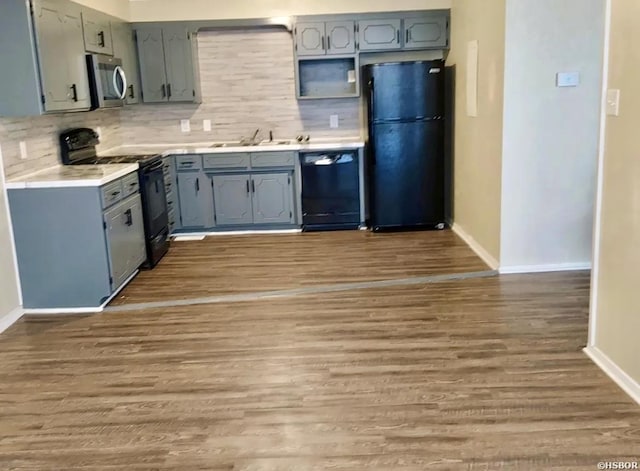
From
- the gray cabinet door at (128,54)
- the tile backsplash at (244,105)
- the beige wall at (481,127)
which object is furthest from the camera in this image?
the tile backsplash at (244,105)

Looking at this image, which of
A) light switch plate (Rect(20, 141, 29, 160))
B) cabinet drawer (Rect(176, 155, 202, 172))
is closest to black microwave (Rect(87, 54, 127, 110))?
light switch plate (Rect(20, 141, 29, 160))

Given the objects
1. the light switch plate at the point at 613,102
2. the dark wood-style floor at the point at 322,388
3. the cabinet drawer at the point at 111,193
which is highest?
the light switch plate at the point at 613,102

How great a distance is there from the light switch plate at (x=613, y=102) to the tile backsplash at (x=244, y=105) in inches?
155

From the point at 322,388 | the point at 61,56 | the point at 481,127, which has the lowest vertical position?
the point at 322,388

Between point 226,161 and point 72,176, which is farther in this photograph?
point 226,161

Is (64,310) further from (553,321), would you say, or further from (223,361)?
(553,321)

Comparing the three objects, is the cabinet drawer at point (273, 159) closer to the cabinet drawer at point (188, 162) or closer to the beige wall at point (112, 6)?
the cabinet drawer at point (188, 162)

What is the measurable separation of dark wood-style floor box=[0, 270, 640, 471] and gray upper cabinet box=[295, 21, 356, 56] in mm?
2987

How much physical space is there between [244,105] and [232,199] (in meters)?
1.07

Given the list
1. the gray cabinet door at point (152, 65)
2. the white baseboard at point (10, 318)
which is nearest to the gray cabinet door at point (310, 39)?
the gray cabinet door at point (152, 65)

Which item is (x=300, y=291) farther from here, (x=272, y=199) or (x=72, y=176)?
(x=272, y=199)

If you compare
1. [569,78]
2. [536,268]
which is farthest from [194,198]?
[569,78]

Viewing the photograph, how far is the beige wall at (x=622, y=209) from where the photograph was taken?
2754 millimetres

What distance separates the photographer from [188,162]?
6277mm
